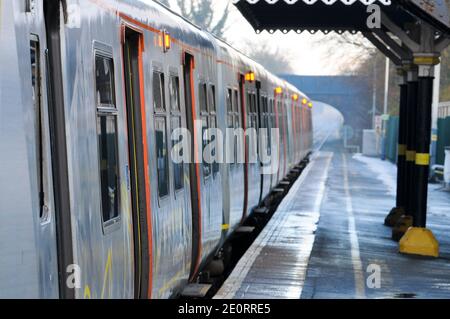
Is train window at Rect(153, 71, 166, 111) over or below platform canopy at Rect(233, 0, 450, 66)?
below

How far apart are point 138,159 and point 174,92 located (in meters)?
1.41

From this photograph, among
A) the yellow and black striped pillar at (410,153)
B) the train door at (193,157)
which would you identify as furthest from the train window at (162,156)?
the yellow and black striped pillar at (410,153)

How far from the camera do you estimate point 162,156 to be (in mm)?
6484

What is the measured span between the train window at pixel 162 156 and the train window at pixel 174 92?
0.37m

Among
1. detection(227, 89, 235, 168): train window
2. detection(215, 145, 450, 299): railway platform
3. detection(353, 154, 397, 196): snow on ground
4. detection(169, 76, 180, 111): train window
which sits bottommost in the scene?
detection(353, 154, 397, 196): snow on ground

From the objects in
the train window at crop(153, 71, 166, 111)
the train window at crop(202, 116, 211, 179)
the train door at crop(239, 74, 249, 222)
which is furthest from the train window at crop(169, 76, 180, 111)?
the train door at crop(239, 74, 249, 222)

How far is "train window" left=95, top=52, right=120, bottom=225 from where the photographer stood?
15.7 feet

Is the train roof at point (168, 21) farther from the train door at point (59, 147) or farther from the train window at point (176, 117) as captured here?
the train door at point (59, 147)

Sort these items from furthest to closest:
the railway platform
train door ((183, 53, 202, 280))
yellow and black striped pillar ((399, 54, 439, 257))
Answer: yellow and black striped pillar ((399, 54, 439, 257)), the railway platform, train door ((183, 53, 202, 280))

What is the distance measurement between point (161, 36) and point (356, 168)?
97.4ft

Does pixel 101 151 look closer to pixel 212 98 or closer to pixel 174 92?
pixel 174 92

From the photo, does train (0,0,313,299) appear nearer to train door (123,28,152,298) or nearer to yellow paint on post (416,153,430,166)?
train door (123,28,152,298)

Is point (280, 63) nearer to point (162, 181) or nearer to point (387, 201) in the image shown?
point (387, 201)
